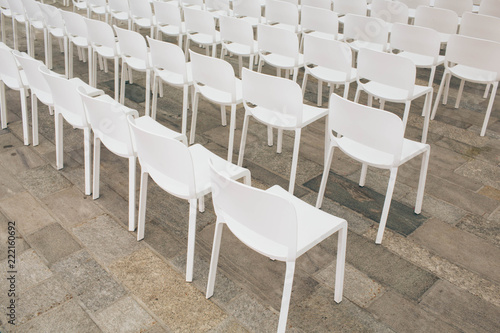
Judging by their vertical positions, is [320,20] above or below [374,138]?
above

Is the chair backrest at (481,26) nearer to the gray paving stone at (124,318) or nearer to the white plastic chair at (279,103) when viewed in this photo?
the white plastic chair at (279,103)

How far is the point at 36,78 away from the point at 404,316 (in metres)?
3.12

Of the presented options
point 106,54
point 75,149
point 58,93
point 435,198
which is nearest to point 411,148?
point 435,198

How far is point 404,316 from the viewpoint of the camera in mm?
2590

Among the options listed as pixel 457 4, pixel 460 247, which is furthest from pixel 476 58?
pixel 460 247

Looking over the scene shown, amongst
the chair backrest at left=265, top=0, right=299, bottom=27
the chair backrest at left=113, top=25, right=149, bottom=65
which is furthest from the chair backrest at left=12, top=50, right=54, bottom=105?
the chair backrest at left=265, top=0, right=299, bottom=27

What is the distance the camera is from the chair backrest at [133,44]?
4.27 meters

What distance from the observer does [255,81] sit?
3.39m

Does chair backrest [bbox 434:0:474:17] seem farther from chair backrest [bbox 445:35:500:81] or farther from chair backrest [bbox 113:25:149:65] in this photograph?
chair backrest [bbox 113:25:149:65]

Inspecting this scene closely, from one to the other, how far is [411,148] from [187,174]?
1.51m

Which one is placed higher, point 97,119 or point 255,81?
point 255,81

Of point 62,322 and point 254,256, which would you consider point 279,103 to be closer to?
point 254,256

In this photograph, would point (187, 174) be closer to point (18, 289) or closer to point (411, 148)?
point (18, 289)

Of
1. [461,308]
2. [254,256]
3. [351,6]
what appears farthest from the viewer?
[351,6]
